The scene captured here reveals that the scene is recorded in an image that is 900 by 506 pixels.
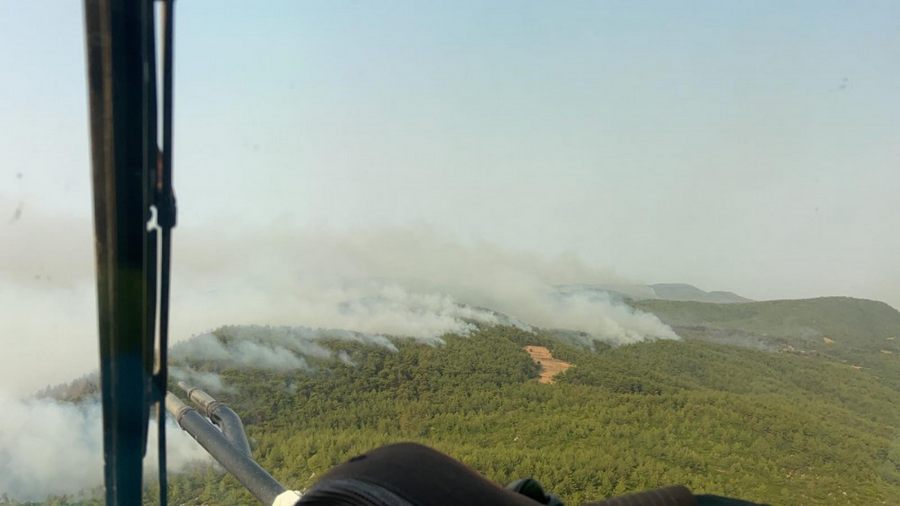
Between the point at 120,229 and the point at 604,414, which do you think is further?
the point at 604,414

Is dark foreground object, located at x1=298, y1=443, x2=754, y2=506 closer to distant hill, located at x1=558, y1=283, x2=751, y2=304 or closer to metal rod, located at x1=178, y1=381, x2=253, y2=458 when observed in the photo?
metal rod, located at x1=178, y1=381, x2=253, y2=458

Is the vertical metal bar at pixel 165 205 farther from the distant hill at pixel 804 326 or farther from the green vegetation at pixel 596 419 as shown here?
the distant hill at pixel 804 326

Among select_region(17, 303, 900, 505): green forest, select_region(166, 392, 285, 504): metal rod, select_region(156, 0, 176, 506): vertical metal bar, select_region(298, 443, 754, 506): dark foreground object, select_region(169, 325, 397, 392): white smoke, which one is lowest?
select_region(17, 303, 900, 505): green forest

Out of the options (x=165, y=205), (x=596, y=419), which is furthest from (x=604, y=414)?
(x=165, y=205)

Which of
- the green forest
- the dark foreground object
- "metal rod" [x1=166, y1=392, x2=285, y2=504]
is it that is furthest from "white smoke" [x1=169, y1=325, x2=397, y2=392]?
the dark foreground object

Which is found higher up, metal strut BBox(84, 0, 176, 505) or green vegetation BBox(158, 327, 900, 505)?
metal strut BBox(84, 0, 176, 505)

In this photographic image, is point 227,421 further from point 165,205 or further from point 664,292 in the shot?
point 664,292
